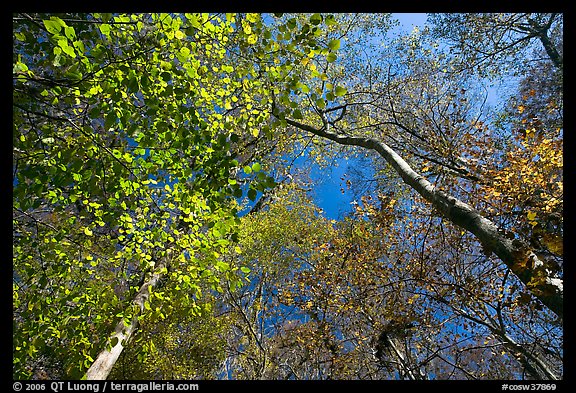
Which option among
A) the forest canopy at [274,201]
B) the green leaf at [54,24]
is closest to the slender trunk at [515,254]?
the forest canopy at [274,201]

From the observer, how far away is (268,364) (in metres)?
11.3

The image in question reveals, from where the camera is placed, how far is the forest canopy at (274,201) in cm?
329

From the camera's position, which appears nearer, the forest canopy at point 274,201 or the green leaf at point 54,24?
the green leaf at point 54,24

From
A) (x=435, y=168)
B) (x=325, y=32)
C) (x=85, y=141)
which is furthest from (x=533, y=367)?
(x=325, y=32)

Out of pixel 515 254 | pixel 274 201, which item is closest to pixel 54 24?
pixel 515 254

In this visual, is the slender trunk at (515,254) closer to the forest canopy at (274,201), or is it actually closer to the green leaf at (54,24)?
the forest canopy at (274,201)

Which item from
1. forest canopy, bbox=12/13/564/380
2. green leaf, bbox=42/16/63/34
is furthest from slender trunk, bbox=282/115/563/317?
green leaf, bbox=42/16/63/34

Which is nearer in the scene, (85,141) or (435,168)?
(85,141)

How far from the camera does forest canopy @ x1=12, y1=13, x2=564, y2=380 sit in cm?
329

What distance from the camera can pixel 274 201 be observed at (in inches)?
638

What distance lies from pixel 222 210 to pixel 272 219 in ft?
36.3

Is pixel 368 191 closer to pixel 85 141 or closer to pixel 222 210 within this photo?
pixel 222 210

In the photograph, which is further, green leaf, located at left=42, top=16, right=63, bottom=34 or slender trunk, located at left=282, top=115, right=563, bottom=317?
slender trunk, located at left=282, top=115, right=563, bottom=317

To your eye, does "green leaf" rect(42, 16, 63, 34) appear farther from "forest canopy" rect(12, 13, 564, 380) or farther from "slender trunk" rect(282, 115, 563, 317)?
"slender trunk" rect(282, 115, 563, 317)
